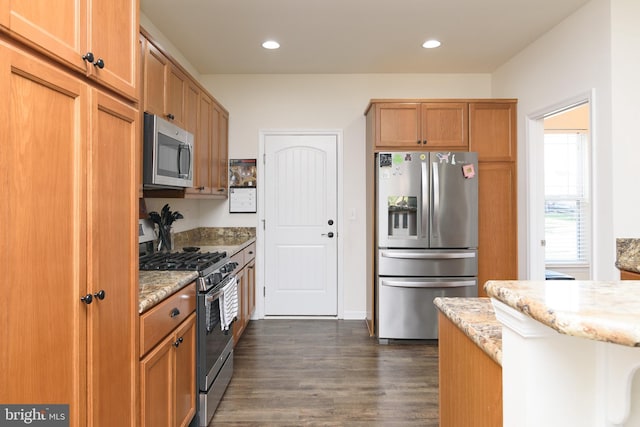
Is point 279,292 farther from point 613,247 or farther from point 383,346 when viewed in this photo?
point 613,247

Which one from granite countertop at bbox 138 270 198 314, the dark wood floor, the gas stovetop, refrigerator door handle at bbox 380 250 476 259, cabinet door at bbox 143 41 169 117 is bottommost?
the dark wood floor

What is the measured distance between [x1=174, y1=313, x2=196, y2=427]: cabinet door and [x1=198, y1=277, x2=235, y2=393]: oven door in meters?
0.04

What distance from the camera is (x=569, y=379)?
0.76 meters

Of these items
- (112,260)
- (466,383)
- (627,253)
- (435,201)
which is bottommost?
(466,383)

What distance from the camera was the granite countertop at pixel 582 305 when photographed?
0.56m

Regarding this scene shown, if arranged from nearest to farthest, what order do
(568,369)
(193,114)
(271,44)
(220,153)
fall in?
1. (568,369)
2. (193,114)
3. (271,44)
4. (220,153)

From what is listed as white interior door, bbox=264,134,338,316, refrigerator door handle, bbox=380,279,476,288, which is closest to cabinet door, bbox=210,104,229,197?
white interior door, bbox=264,134,338,316

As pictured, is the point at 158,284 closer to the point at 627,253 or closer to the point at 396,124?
the point at 396,124

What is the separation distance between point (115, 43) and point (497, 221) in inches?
139

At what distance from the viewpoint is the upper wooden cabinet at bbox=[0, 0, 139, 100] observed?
2.92ft

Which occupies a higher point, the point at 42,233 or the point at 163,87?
the point at 163,87

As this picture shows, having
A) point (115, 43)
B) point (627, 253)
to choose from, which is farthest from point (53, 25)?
point (627, 253)

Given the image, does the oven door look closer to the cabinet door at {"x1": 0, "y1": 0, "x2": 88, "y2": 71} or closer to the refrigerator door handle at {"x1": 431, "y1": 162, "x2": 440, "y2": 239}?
the cabinet door at {"x1": 0, "y1": 0, "x2": 88, "y2": 71}

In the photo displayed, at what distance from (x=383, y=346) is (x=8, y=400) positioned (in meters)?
3.03
